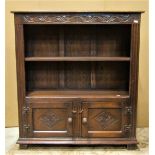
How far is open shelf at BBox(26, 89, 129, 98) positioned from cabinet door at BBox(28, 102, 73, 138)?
0.10m

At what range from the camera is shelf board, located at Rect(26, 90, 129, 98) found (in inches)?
107

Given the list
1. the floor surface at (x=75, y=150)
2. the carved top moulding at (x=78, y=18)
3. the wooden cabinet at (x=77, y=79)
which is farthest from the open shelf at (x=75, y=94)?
the carved top moulding at (x=78, y=18)

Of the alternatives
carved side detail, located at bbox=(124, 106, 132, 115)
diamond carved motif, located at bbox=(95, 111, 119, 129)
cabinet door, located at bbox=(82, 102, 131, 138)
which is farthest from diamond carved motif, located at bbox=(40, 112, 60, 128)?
carved side detail, located at bbox=(124, 106, 132, 115)

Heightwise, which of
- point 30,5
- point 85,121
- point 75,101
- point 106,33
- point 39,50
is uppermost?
point 30,5

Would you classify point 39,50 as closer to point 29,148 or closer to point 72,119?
point 72,119

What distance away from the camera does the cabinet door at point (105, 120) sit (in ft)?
8.87

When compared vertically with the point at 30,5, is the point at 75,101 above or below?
below

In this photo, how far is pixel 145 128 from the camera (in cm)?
333

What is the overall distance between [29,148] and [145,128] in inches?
59.4

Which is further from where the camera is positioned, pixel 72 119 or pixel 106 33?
pixel 106 33

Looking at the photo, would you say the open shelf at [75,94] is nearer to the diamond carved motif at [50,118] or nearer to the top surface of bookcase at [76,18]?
the diamond carved motif at [50,118]
